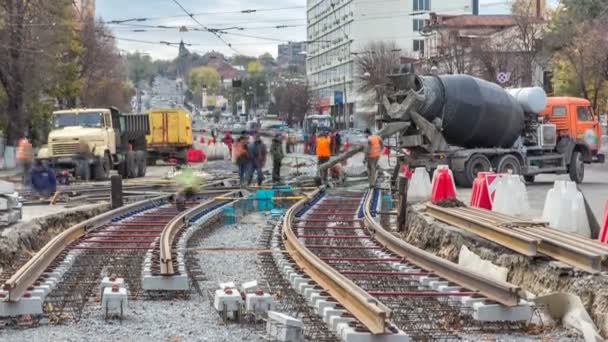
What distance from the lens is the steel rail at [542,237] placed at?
9227 millimetres

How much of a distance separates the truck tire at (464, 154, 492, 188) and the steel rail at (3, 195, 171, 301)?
11346 millimetres

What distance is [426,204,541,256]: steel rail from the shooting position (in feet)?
33.7

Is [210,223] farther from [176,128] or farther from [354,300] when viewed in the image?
[176,128]

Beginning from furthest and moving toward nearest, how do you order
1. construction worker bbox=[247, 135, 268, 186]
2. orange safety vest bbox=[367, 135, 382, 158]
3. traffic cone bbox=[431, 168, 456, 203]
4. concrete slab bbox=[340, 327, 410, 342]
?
1. construction worker bbox=[247, 135, 268, 186]
2. orange safety vest bbox=[367, 135, 382, 158]
3. traffic cone bbox=[431, 168, 456, 203]
4. concrete slab bbox=[340, 327, 410, 342]

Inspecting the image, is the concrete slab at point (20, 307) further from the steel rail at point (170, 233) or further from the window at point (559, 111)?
the window at point (559, 111)

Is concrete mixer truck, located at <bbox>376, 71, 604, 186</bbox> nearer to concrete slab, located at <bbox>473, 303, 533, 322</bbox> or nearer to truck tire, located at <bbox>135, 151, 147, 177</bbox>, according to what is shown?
truck tire, located at <bbox>135, 151, 147, 177</bbox>

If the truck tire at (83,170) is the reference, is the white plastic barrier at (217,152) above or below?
below

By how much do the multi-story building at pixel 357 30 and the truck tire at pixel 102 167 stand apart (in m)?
61.7

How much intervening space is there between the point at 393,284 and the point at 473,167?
18324 millimetres

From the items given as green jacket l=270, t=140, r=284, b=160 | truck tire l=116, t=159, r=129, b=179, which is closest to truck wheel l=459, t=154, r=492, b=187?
green jacket l=270, t=140, r=284, b=160

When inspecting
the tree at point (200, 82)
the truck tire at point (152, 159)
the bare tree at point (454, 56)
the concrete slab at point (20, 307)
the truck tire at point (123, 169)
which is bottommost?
the truck tire at point (152, 159)

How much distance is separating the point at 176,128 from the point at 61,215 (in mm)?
38502

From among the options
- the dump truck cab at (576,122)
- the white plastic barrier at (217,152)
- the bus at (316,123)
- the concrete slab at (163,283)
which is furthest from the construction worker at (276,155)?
the bus at (316,123)

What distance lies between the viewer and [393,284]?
33.7 ft
